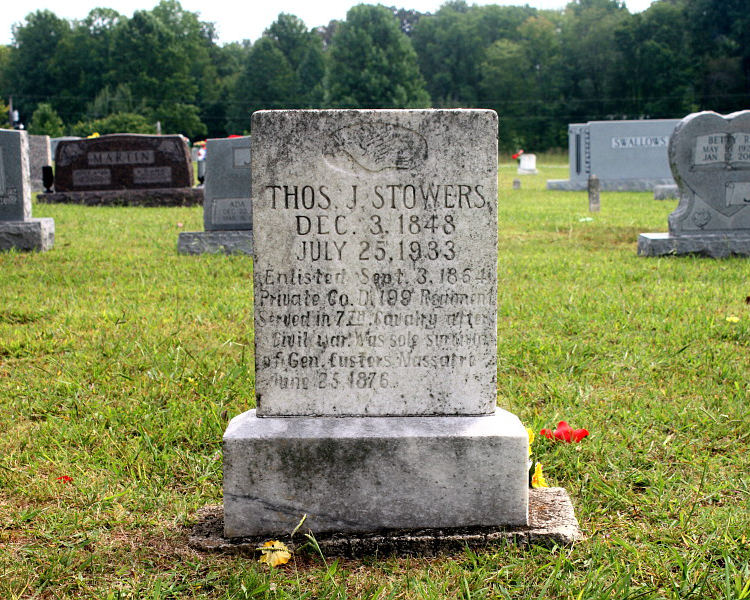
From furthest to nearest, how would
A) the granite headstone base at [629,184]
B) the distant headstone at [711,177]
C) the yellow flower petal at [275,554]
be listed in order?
1. the granite headstone base at [629,184]
2. the distant headstone at [711,177]
3. the yellow flower petal at [275,554]

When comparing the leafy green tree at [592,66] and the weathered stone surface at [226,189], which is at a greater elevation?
the leafy green tree at [592,66]

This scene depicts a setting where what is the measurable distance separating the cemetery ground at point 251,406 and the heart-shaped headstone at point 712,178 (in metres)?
1.56

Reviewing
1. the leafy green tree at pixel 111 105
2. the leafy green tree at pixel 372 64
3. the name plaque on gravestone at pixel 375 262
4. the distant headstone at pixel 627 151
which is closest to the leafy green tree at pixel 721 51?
the leafy green tree at pixel 372 64

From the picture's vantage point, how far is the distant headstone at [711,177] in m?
Result: 8.17

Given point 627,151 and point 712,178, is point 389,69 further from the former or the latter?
point 712,178

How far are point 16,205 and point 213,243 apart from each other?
2248 millimetres

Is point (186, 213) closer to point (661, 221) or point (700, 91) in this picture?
point (661, 221)

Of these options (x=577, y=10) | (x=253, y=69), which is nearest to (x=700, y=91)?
(x=577, y=10)

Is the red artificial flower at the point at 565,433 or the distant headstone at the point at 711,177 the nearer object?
the red artificial flower at the point at 565,433

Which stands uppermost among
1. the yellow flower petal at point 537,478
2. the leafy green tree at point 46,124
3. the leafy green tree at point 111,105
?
the leafy green tree at point 111,105

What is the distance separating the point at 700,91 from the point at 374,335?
51768 millimetres

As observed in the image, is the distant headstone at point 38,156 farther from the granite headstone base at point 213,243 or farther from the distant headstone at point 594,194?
the distant headstone at point 594,194

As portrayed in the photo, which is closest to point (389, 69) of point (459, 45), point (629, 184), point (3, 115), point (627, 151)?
point (459, 45)

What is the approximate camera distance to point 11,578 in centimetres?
224
